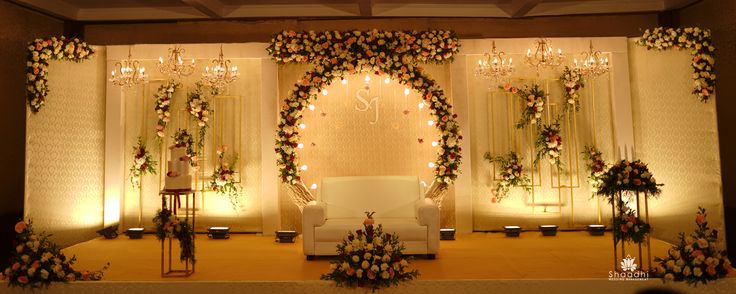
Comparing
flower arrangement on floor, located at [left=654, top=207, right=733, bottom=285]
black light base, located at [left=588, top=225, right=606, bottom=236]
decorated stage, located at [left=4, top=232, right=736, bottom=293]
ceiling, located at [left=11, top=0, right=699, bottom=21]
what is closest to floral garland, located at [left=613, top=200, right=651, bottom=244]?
flower arrangement on floor, located at [left=654, top=207, right=733, bottom=285]

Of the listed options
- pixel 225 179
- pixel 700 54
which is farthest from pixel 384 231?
pixel 700 54

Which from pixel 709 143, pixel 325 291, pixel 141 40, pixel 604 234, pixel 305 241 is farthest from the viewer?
pixel 141 40

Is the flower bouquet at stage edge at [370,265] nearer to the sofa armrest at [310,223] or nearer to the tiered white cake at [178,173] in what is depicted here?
the sofa armrest at [310,223]

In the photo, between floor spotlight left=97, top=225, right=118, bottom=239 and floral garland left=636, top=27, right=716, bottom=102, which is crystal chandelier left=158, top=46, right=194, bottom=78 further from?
floral garland left=636, top=27, right=716, bottom=102

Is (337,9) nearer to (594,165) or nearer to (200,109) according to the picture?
(200,109)

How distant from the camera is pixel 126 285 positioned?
4.74 metres

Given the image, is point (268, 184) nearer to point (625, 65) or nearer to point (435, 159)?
point (435, 159)

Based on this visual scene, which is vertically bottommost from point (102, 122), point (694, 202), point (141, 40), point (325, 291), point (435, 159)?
point (325, 291)

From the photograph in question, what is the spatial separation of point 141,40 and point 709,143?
7.77 meters

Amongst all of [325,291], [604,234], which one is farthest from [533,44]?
[325,291]

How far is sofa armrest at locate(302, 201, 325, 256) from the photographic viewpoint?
19.2ft

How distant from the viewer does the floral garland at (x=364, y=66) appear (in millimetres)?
7273

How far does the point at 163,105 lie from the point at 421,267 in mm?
4530

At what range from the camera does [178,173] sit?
512 cm
